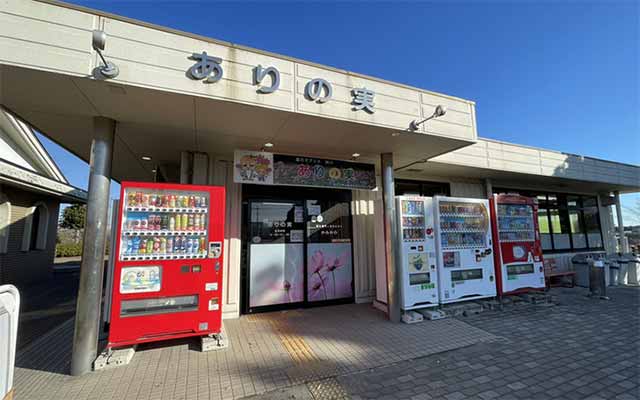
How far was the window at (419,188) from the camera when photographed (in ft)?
20.6

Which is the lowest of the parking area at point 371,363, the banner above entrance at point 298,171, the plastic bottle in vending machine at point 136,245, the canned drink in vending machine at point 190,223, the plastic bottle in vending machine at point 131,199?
the parking area at point 371,363

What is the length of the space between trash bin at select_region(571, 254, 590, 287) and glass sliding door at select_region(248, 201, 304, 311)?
24.6 feet

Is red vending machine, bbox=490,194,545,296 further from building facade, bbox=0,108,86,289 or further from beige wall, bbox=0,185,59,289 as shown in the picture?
beige wall, bbox=0,185,59,289

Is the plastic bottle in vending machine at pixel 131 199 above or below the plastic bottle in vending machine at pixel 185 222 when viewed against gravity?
above

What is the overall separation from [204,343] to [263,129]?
2831 mm

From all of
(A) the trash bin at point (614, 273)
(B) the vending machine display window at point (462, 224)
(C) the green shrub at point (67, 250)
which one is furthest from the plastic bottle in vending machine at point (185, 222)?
(C) the green shrub at point (67, 250)

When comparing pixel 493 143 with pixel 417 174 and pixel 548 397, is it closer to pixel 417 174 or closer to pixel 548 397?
pixel 417 174

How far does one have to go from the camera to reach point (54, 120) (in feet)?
10.7

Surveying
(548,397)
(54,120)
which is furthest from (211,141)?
(548,397)

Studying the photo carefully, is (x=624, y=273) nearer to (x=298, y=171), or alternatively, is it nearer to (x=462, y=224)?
(x=462, y=224)

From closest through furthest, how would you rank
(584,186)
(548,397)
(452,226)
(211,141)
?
1. (548,397)
2. (211,141)
3. (452,226)
4. (584,186)

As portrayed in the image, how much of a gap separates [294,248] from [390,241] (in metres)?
1.80

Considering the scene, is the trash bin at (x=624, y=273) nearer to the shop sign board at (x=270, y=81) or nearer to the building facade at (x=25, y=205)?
the shop sign board at (x=270, y=81)

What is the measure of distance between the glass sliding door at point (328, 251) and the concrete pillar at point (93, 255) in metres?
3.10
